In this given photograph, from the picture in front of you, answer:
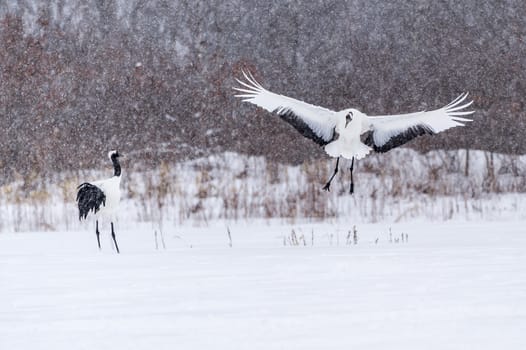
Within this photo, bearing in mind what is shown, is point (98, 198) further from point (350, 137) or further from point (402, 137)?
point (402, 137)

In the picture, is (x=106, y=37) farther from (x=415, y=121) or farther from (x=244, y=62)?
(x=415, y=121)

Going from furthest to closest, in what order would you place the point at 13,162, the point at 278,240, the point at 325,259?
the point at 13,162 < the point at 278,240 < the point at 325,259

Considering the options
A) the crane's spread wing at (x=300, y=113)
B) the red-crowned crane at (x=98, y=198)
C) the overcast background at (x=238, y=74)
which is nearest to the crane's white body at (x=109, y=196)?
the red-crowned crane at (x=98, y=198)

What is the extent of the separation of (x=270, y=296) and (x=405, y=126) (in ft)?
14.5

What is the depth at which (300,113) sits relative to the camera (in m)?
8.89

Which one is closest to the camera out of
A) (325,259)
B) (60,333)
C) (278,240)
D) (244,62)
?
(60,333)

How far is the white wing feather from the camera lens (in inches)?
336

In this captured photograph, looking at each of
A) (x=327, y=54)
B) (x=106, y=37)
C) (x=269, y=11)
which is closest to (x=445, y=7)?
(x=327, y=54)

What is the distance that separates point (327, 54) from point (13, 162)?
734cm

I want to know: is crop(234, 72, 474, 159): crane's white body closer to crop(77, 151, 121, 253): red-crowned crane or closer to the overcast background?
crop(77, 151, 121, 253): red-crowned crane

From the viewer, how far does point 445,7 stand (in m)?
19.8

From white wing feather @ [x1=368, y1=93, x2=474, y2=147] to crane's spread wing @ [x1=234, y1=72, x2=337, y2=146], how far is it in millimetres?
432

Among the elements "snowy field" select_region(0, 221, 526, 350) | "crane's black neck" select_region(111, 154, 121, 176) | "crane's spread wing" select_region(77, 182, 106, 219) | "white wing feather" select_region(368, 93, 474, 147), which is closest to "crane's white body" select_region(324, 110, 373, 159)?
"white wing feather" select_region(368, 93, 474, 147)

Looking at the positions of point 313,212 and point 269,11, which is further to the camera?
point 269,11
